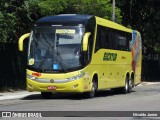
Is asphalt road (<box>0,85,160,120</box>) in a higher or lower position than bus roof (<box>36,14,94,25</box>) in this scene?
lower

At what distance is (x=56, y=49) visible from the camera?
73.7 feet

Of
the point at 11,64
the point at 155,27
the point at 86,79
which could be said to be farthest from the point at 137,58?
the point at 155,27

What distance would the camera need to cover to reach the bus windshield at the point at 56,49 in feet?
73.3

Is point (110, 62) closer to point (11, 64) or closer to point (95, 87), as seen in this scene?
point (95, 87)

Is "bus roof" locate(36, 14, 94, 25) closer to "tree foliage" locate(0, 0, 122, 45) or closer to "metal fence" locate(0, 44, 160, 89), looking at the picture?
"tree foliage" locate(0, 0, 122, 45)

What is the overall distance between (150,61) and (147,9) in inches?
229

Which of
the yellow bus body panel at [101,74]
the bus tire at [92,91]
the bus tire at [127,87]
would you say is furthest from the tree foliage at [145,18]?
the bus tire at [92,91]

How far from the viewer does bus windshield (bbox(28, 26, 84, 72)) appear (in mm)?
22328

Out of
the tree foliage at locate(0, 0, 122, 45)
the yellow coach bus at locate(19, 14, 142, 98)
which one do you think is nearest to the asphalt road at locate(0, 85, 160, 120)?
the yellow coach bus at locate(19, 14, 142, 98)

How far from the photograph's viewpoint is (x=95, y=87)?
968 inches

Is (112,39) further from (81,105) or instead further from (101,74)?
(81,105)

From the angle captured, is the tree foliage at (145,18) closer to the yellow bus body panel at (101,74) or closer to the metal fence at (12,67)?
the yellow bus body panel at (101,74)

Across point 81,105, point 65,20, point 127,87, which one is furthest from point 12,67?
point 81,105

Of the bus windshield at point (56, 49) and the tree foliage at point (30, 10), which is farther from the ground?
the tree foliage at point (30, 10)
